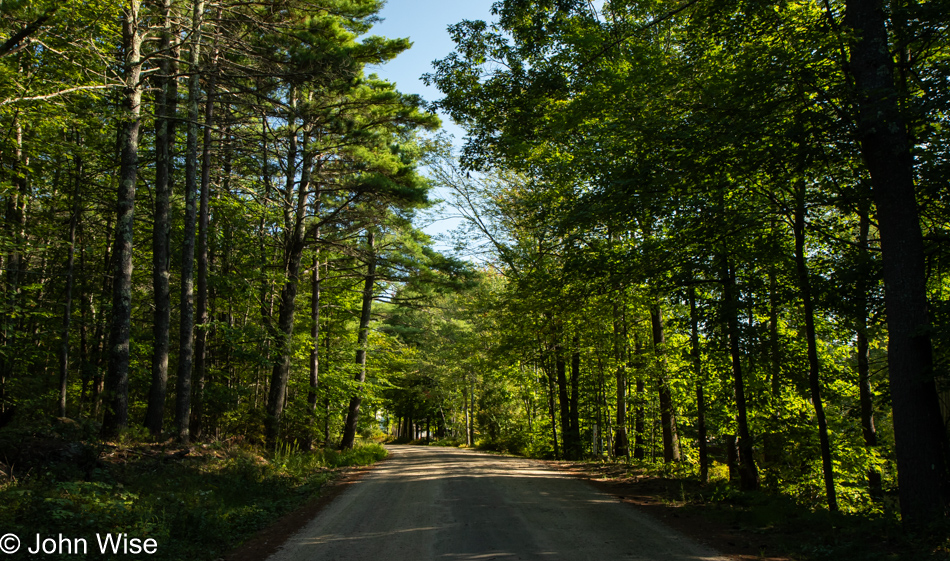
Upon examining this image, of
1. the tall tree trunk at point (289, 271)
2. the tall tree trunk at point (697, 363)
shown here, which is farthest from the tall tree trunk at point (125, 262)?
the tall tree trunk at point (697, 363)

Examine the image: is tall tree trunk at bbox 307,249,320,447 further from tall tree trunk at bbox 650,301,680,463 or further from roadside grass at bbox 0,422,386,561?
tall tree trunk at bbox 650,301,680,463

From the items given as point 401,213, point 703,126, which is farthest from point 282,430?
point 703,126

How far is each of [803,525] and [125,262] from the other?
13.5m

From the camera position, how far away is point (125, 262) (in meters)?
11.8

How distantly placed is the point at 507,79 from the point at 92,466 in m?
10.2

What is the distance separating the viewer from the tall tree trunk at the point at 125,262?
11.6m

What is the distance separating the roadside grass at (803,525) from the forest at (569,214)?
37 centimetres

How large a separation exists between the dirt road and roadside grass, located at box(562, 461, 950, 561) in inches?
39.3

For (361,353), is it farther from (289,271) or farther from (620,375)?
(620,375)

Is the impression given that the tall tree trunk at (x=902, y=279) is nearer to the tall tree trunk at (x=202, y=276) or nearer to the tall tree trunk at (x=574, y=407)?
the tall tree trunk at (x=574, y=407)

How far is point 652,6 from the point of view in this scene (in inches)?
419

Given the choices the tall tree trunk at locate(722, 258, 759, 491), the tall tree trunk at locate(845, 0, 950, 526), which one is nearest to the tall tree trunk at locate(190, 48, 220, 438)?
the tall tree trunk at locate(722, 258, 759, 491)

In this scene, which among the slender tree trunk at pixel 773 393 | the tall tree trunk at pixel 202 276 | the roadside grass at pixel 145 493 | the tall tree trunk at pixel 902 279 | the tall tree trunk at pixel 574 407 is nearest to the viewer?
the tall tree trunk at pixel 902 279

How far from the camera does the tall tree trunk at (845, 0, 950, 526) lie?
19.6 feet
